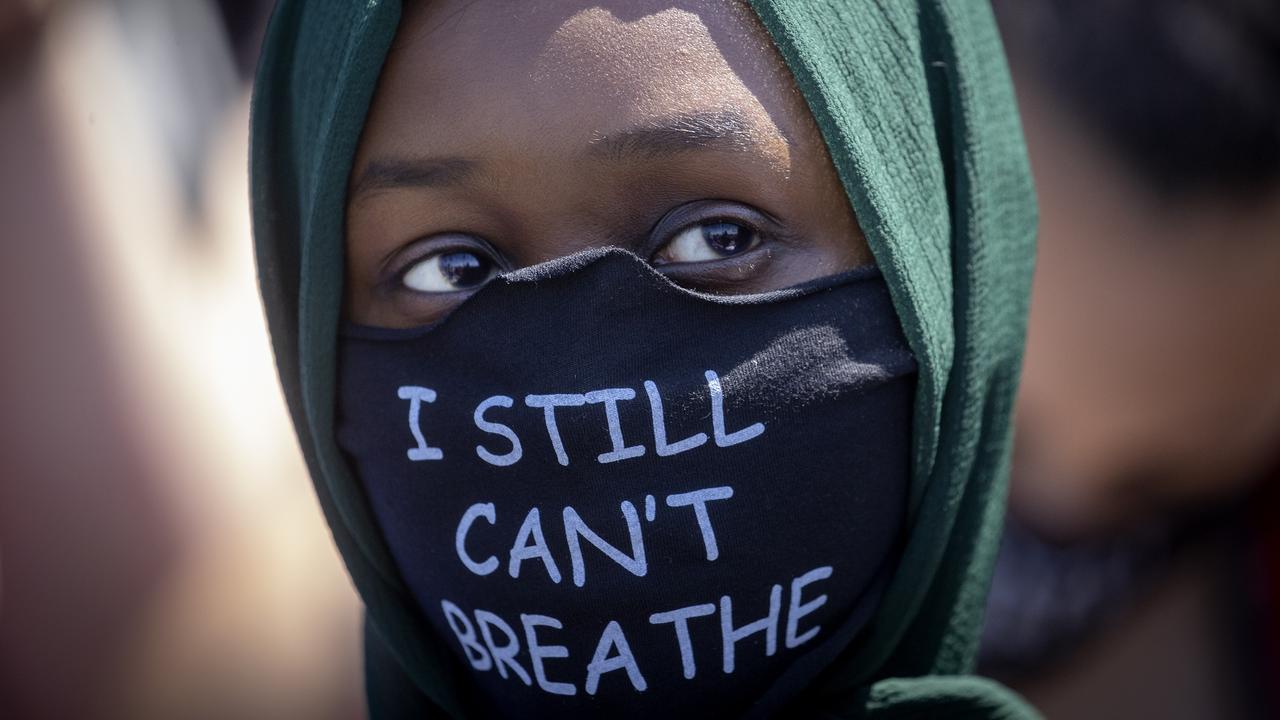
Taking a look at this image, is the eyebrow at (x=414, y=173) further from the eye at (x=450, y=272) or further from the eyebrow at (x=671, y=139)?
the eye at (x=450, y=272)

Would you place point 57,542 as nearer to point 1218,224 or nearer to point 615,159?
point 615,159

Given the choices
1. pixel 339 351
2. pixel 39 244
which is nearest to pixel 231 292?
pixel 39 244

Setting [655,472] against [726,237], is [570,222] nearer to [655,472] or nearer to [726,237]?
[726,237]

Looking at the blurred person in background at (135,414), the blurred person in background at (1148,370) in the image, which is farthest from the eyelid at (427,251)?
the blurred person in background at (1148,370)

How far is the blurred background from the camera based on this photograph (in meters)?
2.56

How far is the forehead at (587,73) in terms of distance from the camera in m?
1.34

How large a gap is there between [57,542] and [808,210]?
2.15 m

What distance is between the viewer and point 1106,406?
268cm

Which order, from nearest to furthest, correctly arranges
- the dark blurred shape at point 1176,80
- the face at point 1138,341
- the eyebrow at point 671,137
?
the eyebrow at point 671,137 < the dark blurred shape at point 1176,80 < the face at point 1138,341

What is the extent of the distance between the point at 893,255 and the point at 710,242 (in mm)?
235

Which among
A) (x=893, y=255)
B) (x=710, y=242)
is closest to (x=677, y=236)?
(x=710, y=242)

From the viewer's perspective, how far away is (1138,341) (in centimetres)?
263

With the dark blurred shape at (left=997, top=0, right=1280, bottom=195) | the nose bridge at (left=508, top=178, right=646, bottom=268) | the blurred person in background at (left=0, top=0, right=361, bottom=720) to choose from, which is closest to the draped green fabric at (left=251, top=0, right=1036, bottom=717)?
Answer: the nose bridge at (left=508, top=178, right=646, bottom=268)

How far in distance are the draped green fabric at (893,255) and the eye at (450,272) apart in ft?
0.39
